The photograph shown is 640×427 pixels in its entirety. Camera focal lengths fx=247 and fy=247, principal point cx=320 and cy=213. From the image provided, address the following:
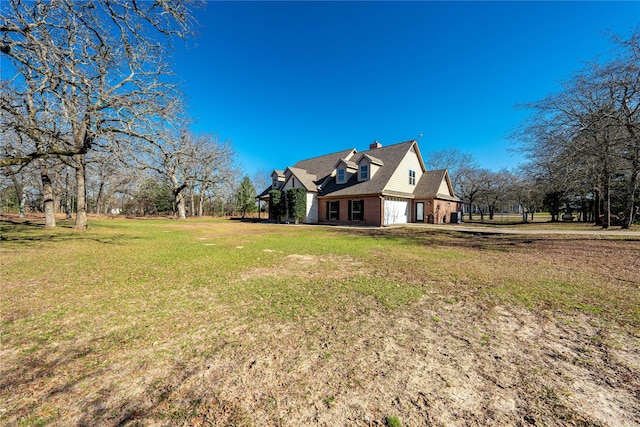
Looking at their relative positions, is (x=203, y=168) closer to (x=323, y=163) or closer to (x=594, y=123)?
(x=323, y=163)

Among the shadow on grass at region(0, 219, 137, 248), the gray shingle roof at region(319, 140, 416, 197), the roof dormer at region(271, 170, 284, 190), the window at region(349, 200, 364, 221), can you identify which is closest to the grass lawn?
the shadow on grass at region(0, 219, 137, 248)

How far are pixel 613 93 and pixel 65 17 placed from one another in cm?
1838

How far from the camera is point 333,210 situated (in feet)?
74.6

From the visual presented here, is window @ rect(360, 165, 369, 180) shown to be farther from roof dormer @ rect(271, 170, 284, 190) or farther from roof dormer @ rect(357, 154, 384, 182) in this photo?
→ roof dormer @ rect(271, 170, 284, 190)

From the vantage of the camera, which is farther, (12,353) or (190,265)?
(190,265)

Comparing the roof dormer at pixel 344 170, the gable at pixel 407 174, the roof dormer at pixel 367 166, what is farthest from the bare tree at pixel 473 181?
the roof dormer at pixel 344 170

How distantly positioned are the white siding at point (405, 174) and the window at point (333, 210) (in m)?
4.88

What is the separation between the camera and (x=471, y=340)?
3.12 meters

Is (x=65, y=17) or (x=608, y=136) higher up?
(x=65, y=17)

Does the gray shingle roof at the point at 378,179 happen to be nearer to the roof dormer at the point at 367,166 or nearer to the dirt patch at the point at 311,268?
the roof dormer at the point at 367,166

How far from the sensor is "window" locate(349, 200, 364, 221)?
20641 millimetres

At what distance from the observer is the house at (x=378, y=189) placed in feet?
66.0

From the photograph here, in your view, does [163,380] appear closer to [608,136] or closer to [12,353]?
[12,353]

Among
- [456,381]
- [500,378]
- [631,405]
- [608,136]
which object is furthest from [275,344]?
[608,136]
